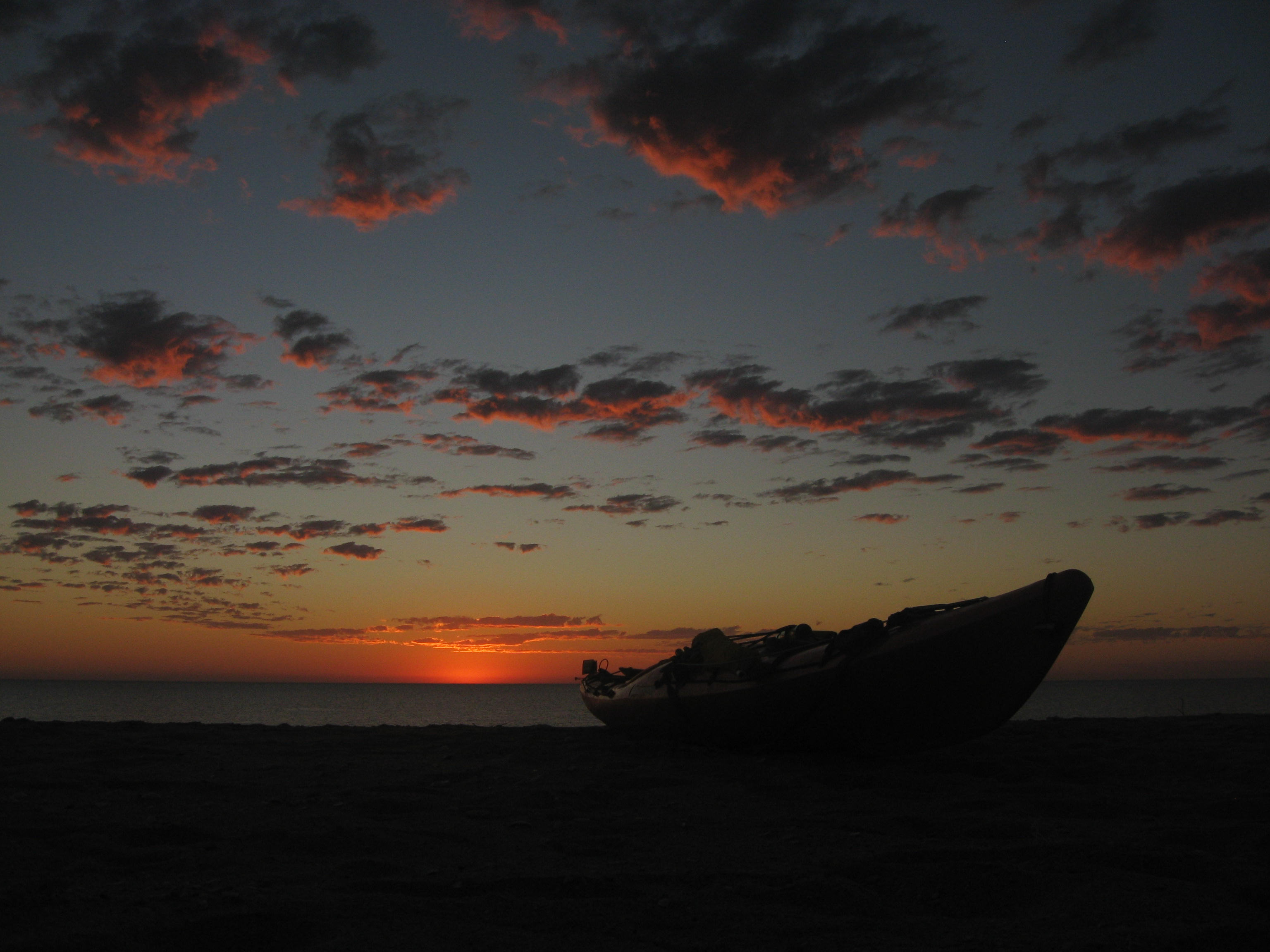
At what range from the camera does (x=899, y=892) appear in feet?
12.2

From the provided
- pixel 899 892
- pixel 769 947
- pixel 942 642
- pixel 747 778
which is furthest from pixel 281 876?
pixel 942 642

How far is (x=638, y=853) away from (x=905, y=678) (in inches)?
138

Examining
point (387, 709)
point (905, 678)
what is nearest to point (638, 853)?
point (905, 678)

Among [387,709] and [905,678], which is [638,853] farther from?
[387,709]

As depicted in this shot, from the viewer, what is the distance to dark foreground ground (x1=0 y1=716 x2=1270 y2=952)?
10.2 ft

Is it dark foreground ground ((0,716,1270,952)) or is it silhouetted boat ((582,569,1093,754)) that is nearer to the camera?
dark foreground ground ((0,716,1270,952))

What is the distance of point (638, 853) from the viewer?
448cm

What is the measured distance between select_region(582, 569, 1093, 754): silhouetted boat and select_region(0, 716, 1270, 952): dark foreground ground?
42cm

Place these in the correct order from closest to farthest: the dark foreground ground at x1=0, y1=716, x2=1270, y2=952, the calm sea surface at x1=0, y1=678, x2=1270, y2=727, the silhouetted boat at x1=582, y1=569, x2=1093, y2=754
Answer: the dark foreground ground at x1=0, y1=716, x2=1270, y2=952
the silhouetted boat at x1=582, y1=569, x2=1093, y2=754
the calm sea surface at x1=0, y1=678, x2=1270, y2=727

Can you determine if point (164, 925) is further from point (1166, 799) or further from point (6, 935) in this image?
point (1166, 799)

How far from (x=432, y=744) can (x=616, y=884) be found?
676cm

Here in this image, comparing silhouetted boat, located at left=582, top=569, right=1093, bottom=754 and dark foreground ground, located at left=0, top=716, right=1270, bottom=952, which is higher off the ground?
silhouetted boat, located at left=582, top=569, right=1093, bottom=754

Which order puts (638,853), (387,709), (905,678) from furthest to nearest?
(387,709) < (905,678) < (638,853)

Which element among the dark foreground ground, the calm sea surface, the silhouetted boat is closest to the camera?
the dark foreground ground
